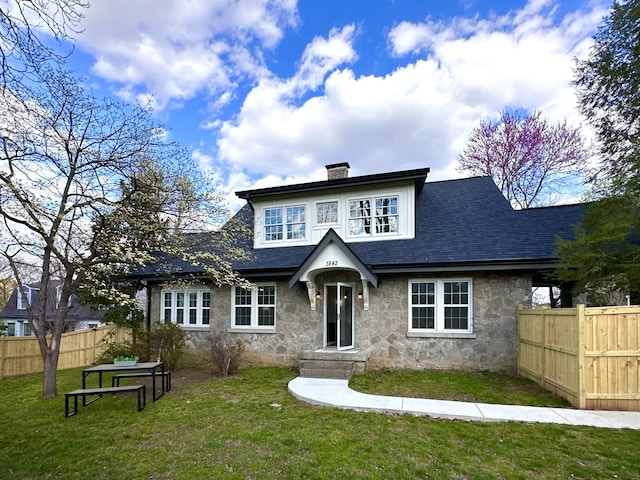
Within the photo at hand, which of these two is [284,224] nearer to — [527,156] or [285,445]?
[285,445]

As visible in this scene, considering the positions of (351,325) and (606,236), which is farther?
(351,325)

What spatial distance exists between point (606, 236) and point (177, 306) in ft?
41.0

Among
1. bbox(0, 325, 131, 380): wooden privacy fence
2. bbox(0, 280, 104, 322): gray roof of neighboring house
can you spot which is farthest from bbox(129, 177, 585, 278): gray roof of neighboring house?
bbox(0, 280, 104, 322): gray roof of neighboring house

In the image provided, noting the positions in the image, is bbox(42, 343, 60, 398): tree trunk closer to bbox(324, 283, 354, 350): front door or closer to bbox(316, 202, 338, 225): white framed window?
bbox(324, 283, 354, 350): front door

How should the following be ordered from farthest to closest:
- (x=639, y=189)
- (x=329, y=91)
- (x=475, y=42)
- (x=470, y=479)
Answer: (x=329, y=91), (x=475, y=42), (x=639, y=189), (x=470, y=479)

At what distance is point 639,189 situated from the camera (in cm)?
687

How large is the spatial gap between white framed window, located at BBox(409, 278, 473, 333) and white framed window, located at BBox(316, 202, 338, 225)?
11.3 ft

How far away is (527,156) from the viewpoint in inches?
803

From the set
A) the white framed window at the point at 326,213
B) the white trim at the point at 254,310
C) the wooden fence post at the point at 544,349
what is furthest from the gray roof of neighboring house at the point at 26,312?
the wooden fence post at the point at 544,349

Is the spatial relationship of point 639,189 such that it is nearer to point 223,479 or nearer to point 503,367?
point 503,367

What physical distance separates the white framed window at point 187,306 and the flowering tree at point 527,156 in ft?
58.6

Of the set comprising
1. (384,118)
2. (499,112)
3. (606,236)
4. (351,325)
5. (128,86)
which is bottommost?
(351,325)

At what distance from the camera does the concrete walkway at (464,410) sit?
5.63m

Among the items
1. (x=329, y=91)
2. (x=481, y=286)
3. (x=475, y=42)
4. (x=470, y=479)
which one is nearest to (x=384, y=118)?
(x=329, y=91)
